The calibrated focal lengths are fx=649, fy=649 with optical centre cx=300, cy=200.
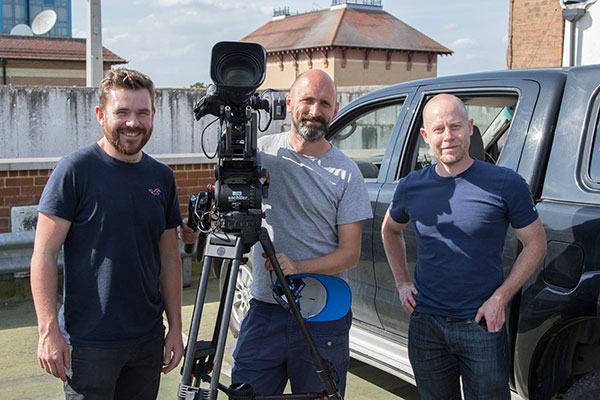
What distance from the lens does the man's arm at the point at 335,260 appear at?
244 centimetres

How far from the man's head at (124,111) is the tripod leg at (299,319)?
585 millimetres

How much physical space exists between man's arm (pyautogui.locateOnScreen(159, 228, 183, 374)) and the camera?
349 millimetres

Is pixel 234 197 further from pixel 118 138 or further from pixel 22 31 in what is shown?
pixel 22 31

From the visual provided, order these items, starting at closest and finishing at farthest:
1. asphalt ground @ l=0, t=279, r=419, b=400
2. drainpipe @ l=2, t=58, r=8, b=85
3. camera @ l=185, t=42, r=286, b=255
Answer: camera @ l=185, t=42, r=286, b=255 → asphalt ground @ l=0, t=279, r=419, b=400 → drainpipe @ l=2, t=58, r=8, b=85

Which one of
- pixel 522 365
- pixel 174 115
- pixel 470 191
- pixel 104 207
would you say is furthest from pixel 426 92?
pixel 174 115

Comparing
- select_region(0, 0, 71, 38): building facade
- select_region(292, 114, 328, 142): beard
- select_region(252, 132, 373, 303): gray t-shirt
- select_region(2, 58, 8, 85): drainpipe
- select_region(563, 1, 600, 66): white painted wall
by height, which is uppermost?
select_region(0, 0, 71, 38): building facade

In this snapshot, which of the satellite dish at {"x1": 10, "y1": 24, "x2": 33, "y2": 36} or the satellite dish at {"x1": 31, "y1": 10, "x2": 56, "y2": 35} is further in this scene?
the satellite dish at {"x1": 10, "y1": 24, "x2": 33, "y2": 36}

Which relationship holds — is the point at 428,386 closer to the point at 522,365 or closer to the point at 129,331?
the point at 522,365

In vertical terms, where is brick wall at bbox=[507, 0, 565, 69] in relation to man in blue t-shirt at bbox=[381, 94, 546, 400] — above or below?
above

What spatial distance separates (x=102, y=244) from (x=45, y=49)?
57999 millimetres

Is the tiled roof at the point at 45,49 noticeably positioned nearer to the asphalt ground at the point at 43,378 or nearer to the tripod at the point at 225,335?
the asphalt ground at the point at 43,378

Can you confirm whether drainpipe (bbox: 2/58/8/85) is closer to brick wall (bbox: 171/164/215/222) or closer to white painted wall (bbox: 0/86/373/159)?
white painted wall (bbox: 0/86/373/159)

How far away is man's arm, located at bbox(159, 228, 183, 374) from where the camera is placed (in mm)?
2676

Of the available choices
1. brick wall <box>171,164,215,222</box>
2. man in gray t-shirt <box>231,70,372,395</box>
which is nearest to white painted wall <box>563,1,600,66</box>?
man in gray t-shirt <box>231,70,372,395</box>
